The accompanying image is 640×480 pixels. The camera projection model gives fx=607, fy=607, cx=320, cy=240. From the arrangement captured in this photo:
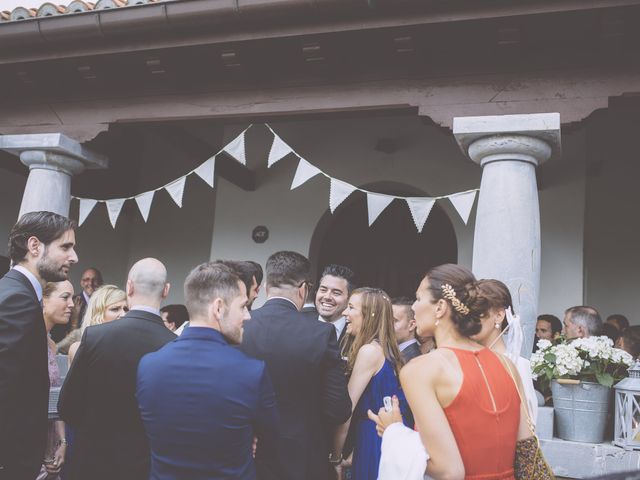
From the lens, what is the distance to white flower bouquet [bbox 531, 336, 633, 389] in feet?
12.3

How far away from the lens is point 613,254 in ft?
25.8

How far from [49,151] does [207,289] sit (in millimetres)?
4961

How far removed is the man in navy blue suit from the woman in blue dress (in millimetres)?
1182

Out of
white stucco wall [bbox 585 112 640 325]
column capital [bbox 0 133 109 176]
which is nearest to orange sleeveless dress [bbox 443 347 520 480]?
column capital [bbox 0 133 109 176]

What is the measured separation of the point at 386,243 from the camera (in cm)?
882

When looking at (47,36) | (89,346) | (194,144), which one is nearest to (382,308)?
(89,346)

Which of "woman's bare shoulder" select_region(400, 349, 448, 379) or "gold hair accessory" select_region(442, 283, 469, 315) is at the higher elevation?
"gold hair accessory" select_region(442, 283, 469, 315)

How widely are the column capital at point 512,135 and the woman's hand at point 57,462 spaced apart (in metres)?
3.80

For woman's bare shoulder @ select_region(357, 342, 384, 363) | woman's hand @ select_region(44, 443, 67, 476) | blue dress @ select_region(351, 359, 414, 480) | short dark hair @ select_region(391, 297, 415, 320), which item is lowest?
woman's hand @ select_region(44, 443, 67, 476)

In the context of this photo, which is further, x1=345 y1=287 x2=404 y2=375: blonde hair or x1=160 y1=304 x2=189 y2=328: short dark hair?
x1=160 y1=304 x2=189 y2=328: short dark hair

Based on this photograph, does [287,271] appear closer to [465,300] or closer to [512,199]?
[465,300]

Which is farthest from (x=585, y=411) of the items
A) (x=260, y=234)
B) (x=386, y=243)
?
(x=260, y=234)

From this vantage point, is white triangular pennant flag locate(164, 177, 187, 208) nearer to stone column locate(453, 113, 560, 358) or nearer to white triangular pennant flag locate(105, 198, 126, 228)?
white triangular pennant flag locate(105, 198, 126, 228)

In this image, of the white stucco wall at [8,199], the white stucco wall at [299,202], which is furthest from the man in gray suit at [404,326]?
the white stucco wall at [8,199]
